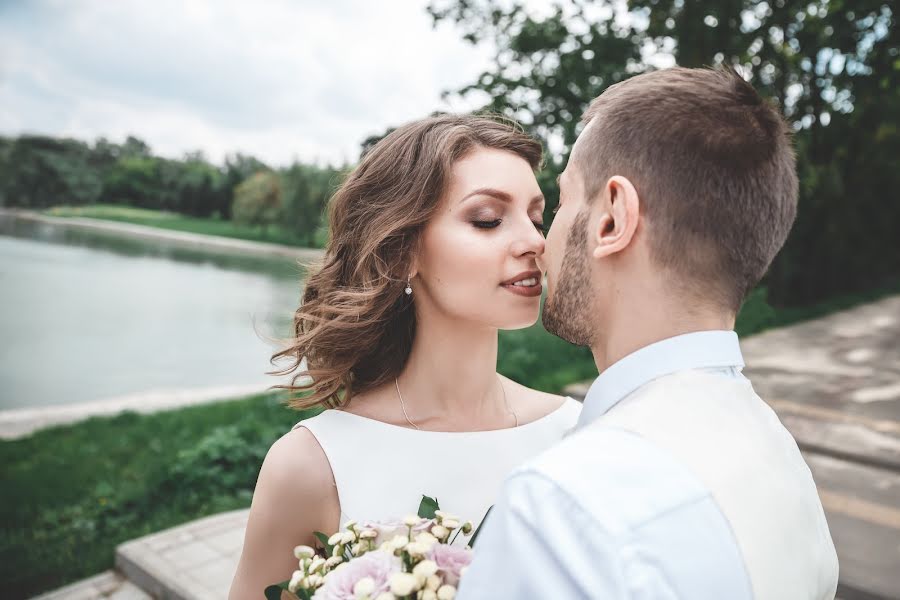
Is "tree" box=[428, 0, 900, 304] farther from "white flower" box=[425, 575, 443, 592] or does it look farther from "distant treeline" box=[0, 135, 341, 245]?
"distant treeline" box=[0, 135, 341, 245]

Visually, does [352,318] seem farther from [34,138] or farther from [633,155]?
[34,138]

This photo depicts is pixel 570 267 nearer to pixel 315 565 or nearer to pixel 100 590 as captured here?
pixel 315 565

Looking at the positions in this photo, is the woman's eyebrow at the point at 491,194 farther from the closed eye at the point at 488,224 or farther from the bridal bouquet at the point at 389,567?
the bridal bouquet at the point at 389,567

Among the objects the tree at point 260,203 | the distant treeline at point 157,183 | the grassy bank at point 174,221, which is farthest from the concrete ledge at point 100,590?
the tree at point 260,203

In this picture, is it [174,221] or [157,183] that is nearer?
[174,221]

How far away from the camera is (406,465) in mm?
1979

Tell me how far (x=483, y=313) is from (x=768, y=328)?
10.3 meters

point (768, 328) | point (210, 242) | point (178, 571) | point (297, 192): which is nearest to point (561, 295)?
point (178, 571)

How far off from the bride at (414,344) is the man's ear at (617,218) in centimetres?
68

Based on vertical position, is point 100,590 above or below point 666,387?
below

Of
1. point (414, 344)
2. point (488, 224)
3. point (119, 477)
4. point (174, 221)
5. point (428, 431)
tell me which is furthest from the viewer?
point (174, 221)

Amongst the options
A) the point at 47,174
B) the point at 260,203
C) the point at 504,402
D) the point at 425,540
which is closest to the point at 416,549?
the point at 425,540

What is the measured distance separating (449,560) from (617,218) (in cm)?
70

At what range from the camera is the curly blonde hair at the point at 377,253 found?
6.68 feet
